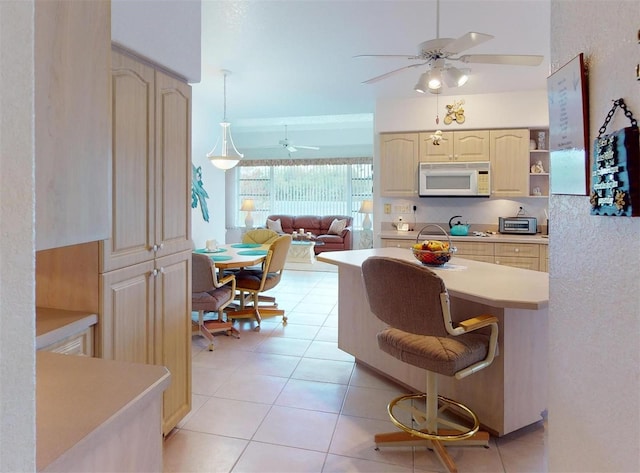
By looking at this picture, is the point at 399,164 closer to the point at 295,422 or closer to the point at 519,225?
the point at 519,225

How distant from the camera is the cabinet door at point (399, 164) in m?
5.14

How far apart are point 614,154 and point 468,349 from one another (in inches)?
54.5

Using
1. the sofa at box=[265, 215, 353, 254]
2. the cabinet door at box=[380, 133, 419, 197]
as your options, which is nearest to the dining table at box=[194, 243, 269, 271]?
the cabinet door at box=[380, 133, 419, 197]

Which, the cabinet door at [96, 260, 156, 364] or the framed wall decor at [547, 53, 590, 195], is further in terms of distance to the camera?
A: the cabinet door at [96, 260, 156, 364]

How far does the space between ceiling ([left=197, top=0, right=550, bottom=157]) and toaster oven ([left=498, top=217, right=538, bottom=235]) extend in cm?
153

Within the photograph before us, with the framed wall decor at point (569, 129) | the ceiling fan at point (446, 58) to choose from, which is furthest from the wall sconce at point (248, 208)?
the framed wall decor at point (569, 129)

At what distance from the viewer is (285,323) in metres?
4.21

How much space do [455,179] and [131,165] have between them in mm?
4019

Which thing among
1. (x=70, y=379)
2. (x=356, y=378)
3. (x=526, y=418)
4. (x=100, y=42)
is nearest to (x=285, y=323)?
(x=356, y=378)

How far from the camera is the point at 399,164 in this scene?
5.20 m

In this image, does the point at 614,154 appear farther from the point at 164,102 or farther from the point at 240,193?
the point at 240,193

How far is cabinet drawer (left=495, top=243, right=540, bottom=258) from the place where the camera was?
451cm

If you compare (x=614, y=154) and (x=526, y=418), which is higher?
(x=614, y=154)

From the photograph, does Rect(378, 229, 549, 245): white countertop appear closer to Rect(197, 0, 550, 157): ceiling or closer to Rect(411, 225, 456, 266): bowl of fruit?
Rect(197, 0, 550, 157): ceiling
